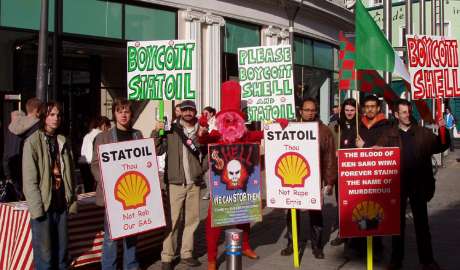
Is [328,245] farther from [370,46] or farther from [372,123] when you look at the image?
[370,46]

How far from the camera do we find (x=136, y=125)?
51.5 ft

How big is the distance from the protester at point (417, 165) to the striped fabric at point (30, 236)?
3.21 metres

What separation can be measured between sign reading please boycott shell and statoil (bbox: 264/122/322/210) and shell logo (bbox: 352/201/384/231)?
581 millimetres

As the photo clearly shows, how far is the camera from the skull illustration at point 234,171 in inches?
251

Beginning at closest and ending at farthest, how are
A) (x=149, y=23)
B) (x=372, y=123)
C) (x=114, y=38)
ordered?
(x=372, y=123), (x=114, y=38), (x=149, y=23)

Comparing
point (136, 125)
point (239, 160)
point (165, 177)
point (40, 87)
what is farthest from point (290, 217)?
point (136, 125)

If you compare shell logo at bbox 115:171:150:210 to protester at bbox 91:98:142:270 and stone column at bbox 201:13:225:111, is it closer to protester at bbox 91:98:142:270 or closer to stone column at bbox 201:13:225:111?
protester at bbox 91:98:142:270

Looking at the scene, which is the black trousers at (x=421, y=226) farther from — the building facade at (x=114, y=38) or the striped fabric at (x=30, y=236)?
the building facade at (x=114, y=38)

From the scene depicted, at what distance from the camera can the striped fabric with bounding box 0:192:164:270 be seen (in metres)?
5.77

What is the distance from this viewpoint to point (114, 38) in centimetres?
1373

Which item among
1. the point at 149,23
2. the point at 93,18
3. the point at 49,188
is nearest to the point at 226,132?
the point at 49,188

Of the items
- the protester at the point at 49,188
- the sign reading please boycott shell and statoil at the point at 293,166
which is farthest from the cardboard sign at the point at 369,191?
the protester at the point at 49,188

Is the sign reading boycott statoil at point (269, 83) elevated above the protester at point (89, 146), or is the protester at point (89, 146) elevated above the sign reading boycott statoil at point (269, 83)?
the sign reading boycott statoil at point (269, 83)

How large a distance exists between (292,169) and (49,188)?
265cm
